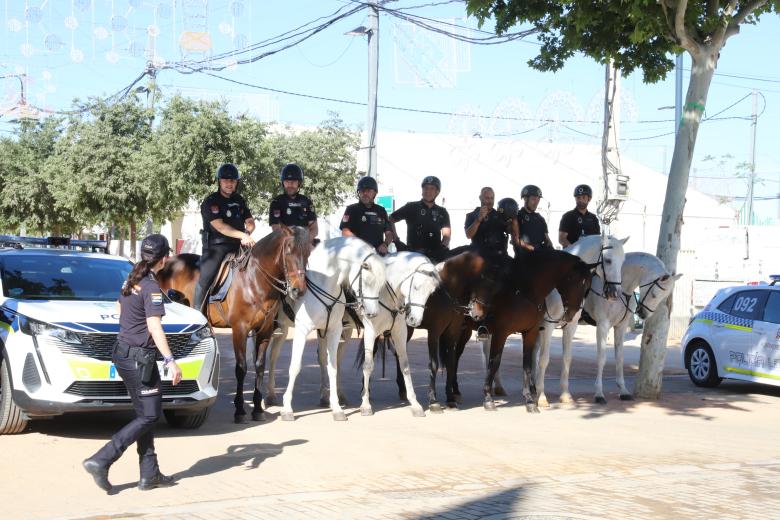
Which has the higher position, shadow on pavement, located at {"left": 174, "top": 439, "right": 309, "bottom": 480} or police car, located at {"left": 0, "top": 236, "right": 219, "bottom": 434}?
police car, located at {"left": 0, "top": 236, "right": 219, "bottom": 434}

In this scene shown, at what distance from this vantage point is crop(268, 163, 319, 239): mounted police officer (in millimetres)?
12328

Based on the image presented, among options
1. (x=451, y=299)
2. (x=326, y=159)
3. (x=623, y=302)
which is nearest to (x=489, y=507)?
(x=451, y=299)

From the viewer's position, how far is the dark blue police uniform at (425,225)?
13.4 meters

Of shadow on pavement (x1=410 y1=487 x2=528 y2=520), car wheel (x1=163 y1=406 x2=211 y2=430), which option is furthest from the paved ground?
car wheel (x1=163 y1=406 x2=211 y2=430)

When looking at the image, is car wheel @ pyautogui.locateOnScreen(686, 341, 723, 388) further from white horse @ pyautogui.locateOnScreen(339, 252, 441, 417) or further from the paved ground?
white horse @ pyautogui.locateOnScreen(339, 252, 441, 417)

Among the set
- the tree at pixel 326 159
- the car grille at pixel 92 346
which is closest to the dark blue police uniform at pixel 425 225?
the car grille at pixel 92 346

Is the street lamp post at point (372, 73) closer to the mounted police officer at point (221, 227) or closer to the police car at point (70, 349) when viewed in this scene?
the mounted police officer at point (221, 227)

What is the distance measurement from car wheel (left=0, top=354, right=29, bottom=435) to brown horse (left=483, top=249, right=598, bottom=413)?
19.2 feet

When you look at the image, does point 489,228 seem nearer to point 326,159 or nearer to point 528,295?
point 528,295

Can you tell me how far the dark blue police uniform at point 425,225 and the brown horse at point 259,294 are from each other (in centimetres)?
262

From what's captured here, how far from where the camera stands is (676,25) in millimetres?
13391

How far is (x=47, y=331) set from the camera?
9.20m

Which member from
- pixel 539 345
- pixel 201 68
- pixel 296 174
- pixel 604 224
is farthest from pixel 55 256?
pixel 201 68

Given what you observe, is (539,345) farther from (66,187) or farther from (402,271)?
(66,187)
